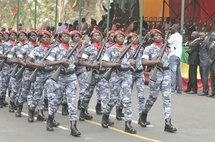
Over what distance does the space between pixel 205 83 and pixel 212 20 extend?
8511 millimetres

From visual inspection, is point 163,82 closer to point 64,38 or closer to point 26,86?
point 64,38

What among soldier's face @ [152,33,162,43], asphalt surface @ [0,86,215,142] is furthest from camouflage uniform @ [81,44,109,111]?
soldier's face @ [152,33,162,43]

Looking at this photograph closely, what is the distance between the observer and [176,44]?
1538 centimetres

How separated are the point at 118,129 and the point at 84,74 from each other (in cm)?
218

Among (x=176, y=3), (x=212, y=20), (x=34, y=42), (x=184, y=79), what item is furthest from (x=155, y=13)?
(x=34, y=42)

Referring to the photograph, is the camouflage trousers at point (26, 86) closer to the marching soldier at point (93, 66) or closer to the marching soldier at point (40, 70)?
the marching soldier at point (40, 70)

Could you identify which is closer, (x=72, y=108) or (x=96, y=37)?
(x=72, y=108)

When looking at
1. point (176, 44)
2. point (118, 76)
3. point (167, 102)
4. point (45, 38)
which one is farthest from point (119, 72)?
point (176, 44)

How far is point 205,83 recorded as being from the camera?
1503 cm

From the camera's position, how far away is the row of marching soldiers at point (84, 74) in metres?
9.10

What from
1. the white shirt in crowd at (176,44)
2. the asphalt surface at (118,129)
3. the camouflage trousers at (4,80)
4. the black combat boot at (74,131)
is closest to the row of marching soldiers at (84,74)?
the black combat boot at (74,131)

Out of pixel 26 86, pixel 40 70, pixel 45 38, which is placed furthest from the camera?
pixel 26 86

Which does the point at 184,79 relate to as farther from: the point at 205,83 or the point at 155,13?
the point at 155,13

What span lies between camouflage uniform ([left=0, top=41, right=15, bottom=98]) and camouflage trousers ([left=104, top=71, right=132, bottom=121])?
13.8 ft
